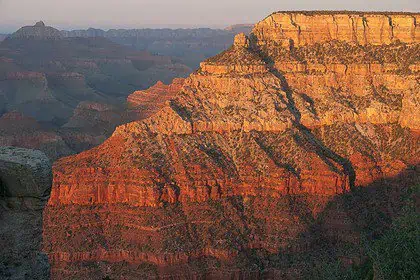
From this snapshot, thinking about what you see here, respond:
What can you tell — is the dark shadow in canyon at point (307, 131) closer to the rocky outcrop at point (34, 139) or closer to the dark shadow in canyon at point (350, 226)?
the dark shadow in canyon at point (350, 226)

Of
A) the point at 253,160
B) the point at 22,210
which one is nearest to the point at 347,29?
the point at 253,160

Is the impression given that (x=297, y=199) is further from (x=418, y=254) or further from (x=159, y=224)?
(x=418, y=254)

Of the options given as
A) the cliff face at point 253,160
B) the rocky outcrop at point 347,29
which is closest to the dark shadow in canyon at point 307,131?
the cliff face at point 253,160

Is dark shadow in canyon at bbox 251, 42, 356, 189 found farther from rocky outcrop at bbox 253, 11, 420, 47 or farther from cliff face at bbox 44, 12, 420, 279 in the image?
rocky outcrop at bbox 253, 11, 420, 47

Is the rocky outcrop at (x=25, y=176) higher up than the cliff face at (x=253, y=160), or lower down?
higher up

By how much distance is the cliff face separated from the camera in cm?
5534

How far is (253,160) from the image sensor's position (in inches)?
2475

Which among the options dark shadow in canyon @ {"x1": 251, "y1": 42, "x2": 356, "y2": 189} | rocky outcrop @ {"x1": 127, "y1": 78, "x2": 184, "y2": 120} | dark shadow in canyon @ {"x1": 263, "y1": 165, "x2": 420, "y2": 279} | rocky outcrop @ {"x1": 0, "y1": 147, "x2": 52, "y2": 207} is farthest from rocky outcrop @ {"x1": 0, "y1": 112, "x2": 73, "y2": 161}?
rocky outcrop @ {"x1": 0, "y1": 147, "x2": 52, "y2": 207}

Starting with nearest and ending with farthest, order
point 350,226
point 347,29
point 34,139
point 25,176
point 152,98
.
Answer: point 25,176
point 350,226
point 347,29
point 34,139
point 152,98

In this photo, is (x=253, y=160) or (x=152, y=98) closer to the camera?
(x=253, y=160)

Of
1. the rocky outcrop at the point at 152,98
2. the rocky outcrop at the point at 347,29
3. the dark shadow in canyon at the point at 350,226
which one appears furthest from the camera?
the rocky outcrop at the point at 152,98

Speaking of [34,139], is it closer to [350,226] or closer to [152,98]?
[152,98]

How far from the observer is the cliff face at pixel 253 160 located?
55.3m

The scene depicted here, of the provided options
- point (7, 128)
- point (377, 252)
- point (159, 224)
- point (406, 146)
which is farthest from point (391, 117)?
point (7, 128)
